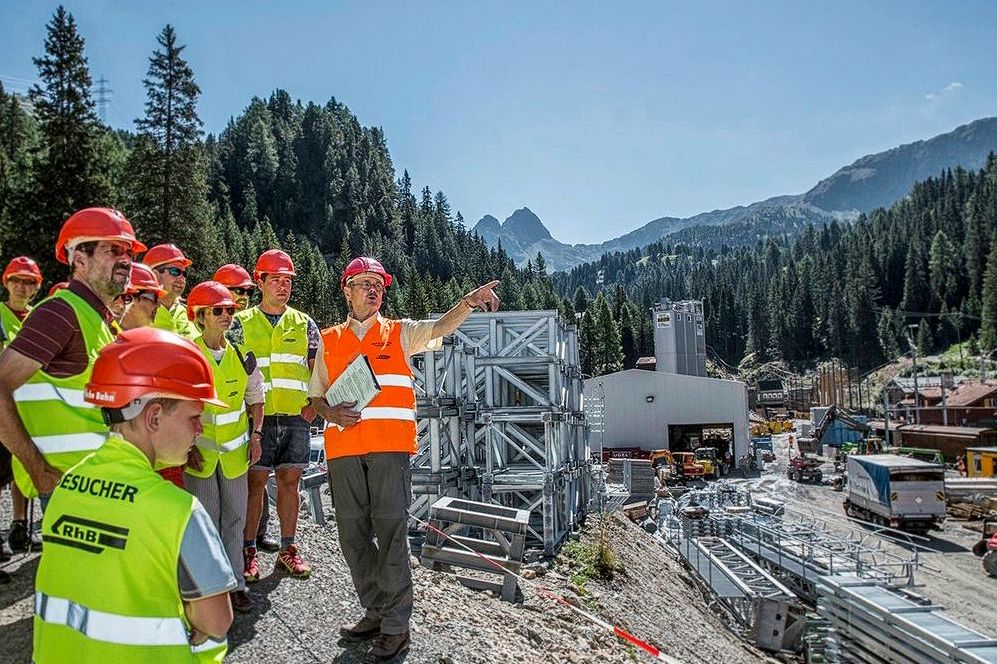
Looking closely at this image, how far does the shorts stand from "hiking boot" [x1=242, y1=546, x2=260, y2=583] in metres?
0.65

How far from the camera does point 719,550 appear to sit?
19609mm

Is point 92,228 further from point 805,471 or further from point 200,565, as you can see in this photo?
point 805,471

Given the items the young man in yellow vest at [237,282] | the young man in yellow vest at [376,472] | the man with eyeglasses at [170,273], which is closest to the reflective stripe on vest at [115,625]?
the young man in yellow vest at [376,472]

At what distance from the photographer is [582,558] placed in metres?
12.1

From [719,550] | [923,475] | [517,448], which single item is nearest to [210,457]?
[517,448]

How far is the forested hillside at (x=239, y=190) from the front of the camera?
3278cm

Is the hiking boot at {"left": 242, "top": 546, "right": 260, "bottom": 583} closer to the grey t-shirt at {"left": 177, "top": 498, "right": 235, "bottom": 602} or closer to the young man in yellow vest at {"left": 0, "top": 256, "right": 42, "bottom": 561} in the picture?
the young man in yellow vest at {"left": 0, "top": 256, "right": 42, "bottom": 561}

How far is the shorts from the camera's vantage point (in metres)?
5.58

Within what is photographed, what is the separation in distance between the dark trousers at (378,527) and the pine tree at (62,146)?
31.1 metres

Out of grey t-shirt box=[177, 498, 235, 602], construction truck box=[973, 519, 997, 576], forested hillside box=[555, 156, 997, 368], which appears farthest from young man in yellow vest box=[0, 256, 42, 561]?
forested hillside box=[555, 156, 997, 368]

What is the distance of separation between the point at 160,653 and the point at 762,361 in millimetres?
150577

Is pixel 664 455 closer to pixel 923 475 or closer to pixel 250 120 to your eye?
pixel 923 475

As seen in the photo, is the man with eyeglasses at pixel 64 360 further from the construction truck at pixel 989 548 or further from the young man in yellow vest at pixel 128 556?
the construction truck at pixel 989 548

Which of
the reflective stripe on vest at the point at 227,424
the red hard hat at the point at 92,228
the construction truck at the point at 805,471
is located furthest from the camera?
the construction truck at the point at 805,471
